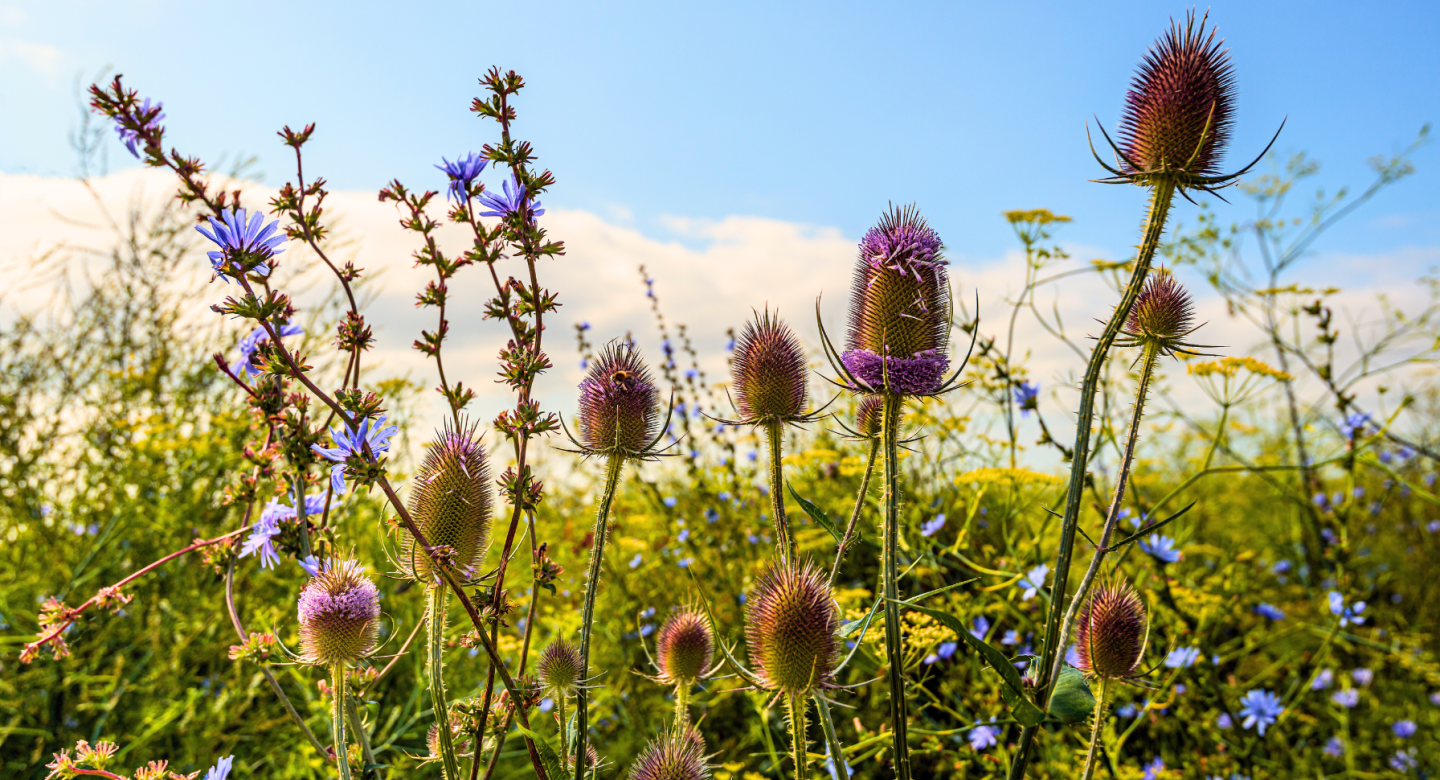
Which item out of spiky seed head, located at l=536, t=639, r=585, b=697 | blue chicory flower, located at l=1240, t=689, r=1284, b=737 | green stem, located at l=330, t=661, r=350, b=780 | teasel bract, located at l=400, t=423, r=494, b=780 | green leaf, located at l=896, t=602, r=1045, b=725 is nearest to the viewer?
green leaf, located at l=896, t=602, r=1045, b=725

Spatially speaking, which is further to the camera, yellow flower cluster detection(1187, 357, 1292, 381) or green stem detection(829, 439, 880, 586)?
yellow flower cluster detection(1187, 357, 1292, 381)

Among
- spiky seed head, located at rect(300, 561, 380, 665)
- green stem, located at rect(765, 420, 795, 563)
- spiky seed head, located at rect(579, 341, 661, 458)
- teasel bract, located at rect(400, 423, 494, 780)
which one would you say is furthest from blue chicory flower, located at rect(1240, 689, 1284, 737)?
spiky seed head, located at rect(300, 561, 380, 665)

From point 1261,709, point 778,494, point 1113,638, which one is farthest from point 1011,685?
point 1261,709

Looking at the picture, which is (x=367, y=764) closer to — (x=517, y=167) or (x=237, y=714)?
(x=517, y=167)

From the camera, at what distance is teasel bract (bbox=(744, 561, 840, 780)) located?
5.80 feet

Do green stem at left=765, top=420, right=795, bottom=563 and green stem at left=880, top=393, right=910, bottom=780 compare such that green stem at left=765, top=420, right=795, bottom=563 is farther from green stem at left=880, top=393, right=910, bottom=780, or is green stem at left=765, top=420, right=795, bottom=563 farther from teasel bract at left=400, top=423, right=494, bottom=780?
teasel bract at left=400, top=423, right=494, bottom=780

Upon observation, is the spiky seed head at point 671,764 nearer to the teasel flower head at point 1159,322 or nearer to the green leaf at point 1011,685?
the green leaf at point 1011,685

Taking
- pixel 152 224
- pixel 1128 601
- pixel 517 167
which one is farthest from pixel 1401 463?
pixel 152 224

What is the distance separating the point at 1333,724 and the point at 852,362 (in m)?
6.60

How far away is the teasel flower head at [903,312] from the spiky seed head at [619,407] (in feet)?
1.72

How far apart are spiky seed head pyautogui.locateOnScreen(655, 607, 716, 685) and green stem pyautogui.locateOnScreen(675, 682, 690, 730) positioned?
2cm

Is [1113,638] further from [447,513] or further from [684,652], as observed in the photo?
[447,513]

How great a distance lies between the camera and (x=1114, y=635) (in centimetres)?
229

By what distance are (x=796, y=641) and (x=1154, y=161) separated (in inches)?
53.7
